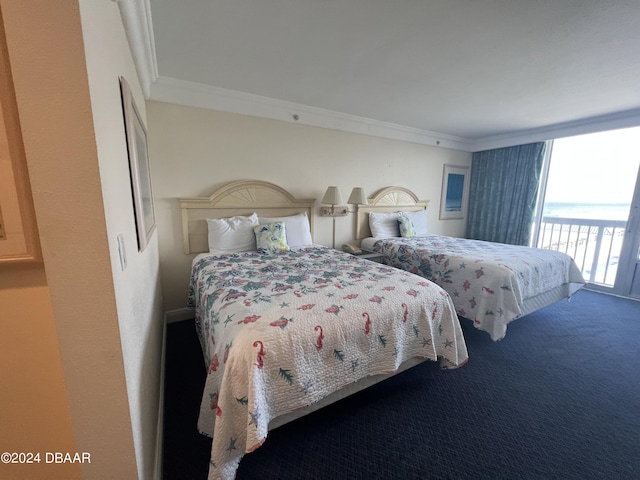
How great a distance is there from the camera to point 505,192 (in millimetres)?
4367

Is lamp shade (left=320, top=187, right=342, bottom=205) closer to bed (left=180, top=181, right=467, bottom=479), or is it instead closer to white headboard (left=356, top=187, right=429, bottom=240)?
white headboard (left=356, top=187, right=429, bottom=240)

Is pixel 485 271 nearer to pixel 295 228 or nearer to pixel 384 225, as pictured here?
pixel 384 225

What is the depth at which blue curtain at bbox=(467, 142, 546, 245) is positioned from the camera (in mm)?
4039

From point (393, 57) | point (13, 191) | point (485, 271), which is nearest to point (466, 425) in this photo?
point (485, 271)

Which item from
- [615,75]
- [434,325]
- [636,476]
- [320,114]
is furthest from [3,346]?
[615,75]

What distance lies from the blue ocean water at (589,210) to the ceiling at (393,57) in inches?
42.7

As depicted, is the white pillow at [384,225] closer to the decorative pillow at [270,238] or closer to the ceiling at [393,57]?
the ceiling at [393,57]

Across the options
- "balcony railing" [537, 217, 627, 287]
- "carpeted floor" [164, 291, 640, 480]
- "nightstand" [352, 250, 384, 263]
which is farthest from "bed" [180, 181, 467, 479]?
"balcony railing" [537, 217, 627, 287]

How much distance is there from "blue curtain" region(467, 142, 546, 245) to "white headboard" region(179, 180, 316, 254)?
11.7ft

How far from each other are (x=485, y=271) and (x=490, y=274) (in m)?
0.05

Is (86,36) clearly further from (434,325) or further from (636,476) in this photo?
(636,476)

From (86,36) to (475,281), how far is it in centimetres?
282

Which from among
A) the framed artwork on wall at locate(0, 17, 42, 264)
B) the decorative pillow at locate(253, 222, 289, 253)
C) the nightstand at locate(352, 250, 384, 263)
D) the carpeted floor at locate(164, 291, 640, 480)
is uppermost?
the framed artwork on wall at locate(0, 17, 42, 264)

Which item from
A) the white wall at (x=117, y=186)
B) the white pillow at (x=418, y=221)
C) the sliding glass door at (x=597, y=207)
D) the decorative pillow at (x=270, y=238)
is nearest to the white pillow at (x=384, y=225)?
the white pillow at (x=418, y=221)
